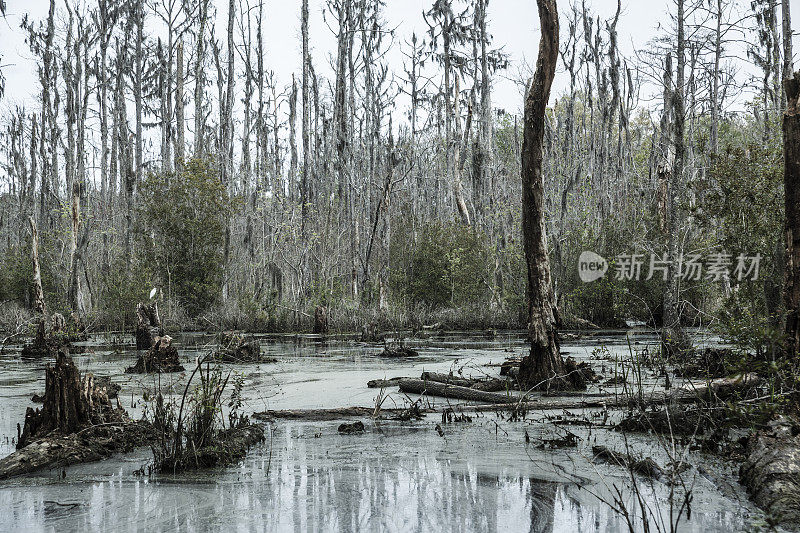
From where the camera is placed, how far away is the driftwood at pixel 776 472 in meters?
3.20

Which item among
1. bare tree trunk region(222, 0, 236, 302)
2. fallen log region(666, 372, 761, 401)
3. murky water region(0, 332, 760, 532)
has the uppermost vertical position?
bare tree trunk region(222, 0, 236, 302)

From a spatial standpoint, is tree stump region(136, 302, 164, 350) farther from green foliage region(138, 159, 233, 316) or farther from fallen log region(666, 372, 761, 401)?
fallen log region(666, 372, 761, 401)

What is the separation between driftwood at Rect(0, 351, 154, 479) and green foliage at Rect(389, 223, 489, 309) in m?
14.1

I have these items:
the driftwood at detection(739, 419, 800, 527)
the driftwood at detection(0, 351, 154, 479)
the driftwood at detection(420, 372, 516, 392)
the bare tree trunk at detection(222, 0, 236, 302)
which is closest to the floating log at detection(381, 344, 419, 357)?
the driftwood at detection(420, 372, 516, 392)

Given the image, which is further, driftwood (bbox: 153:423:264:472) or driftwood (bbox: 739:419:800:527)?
driftwood (bbox: 153:423:264:472)

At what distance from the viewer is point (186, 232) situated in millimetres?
17062

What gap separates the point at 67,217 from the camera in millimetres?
20016

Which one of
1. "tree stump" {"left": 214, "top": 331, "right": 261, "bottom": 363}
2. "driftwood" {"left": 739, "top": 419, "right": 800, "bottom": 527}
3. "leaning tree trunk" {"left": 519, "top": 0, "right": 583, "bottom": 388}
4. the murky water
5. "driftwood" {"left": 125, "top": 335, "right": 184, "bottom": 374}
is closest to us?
"driftwood" {"left": 739, "top": 419, "right": 800, "bottom": 527}

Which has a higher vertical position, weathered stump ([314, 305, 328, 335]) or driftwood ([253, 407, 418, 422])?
weathered stump ([314, 305, 328, 335])

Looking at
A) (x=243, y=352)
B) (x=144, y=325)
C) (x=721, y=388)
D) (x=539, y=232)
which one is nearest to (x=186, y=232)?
(x=144, y=325)

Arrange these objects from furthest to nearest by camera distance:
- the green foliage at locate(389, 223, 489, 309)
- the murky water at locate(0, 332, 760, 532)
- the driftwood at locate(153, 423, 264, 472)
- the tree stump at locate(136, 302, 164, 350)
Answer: the green foliage at locate(389, 223, 489, 309), the tree stump at locate(136, 302, 164, 350), the driftwood at locate(153, 423, 264, 472), the murky water at locate(0, 332, 760, 532)

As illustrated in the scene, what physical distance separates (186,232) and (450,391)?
39.2 ft

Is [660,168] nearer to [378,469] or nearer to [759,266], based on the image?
[759,266]

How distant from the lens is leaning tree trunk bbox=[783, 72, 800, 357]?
461 centimetres
